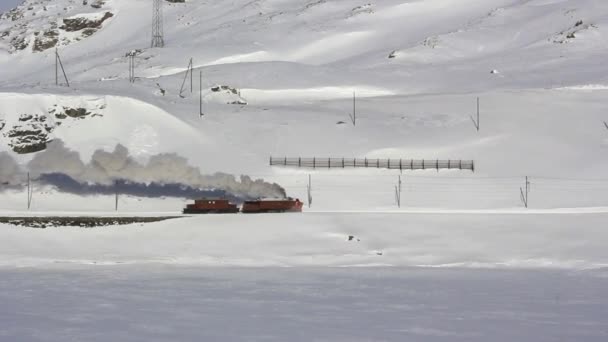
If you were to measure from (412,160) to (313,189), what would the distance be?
7782 mm

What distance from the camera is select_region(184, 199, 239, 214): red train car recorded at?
45812 mm

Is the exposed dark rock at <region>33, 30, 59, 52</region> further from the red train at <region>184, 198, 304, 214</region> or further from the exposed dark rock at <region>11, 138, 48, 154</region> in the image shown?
the red train at <region>184, 198, 304, 214</region>

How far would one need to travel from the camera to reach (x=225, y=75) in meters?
89.4

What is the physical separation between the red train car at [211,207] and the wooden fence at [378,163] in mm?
10941

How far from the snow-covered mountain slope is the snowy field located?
17.3 meters

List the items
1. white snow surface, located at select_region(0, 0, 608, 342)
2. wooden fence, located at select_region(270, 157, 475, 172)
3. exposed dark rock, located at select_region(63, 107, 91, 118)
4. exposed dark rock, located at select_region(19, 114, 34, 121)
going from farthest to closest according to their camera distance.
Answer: exposed dark rock, located at select_region(63, 107, 91, 118) < wooden fence, located at select_region(270, 157, 475, 172) < exposed dark rock, located at select_region(19, 114, 34, 121) < white snow surface, located at select_region(0, 0, 608, 342)

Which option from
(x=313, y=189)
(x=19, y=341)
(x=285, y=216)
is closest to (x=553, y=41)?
(x=313, y=189)

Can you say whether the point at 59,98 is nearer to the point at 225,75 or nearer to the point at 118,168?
the point at 118,168

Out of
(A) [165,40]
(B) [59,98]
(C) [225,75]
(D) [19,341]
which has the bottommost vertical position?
(D) [19,341]

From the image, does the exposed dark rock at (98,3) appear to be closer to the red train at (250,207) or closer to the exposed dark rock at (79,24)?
the exposed dark rock at (79,24)

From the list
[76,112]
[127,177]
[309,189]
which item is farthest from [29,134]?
[309,189]

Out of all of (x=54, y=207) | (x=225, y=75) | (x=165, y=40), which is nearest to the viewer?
(x=54, y=207)

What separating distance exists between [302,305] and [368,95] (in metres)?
58.9

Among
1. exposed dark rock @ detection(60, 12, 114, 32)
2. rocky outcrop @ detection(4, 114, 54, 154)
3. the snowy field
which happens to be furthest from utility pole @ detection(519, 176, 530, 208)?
exposed dark rock @ detection(60, 12, 114, 32)
